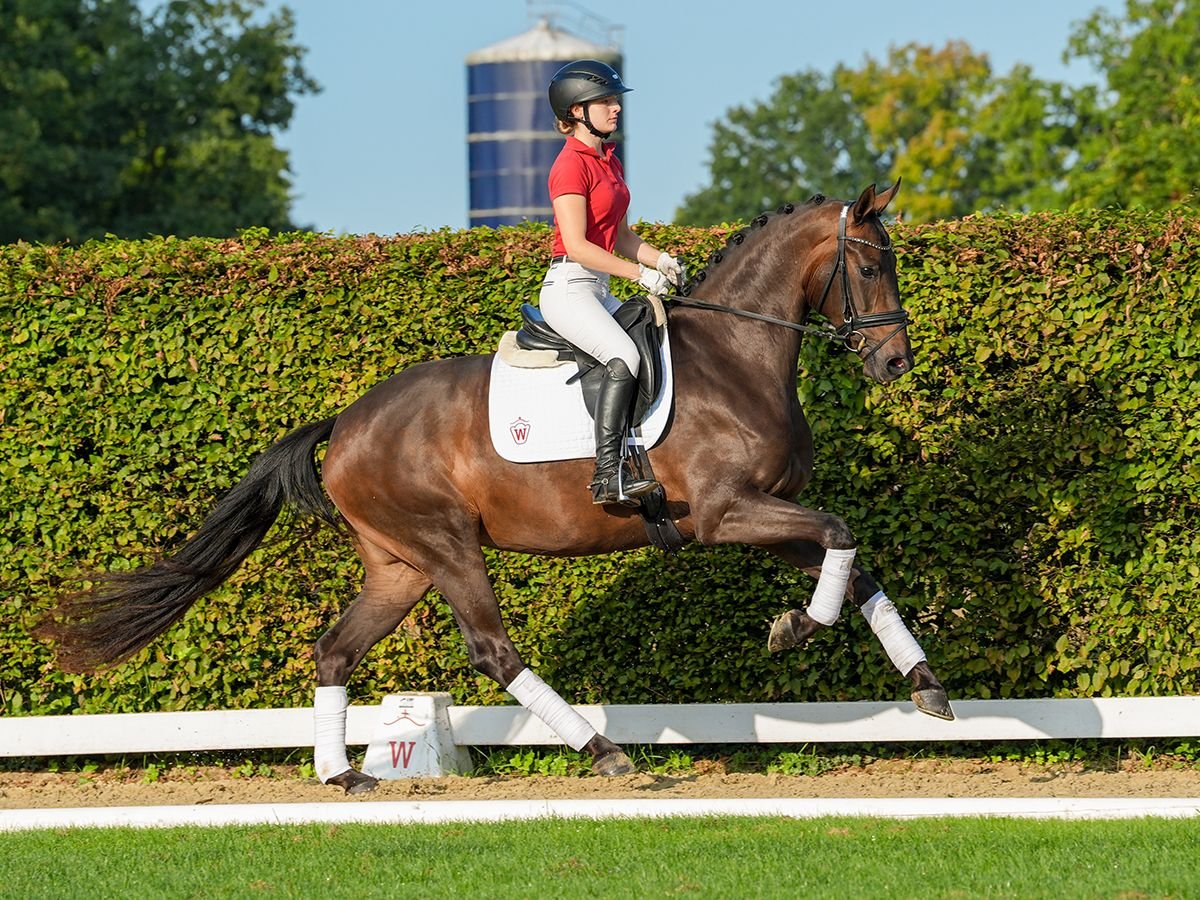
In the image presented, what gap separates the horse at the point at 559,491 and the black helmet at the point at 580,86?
0.93 metres

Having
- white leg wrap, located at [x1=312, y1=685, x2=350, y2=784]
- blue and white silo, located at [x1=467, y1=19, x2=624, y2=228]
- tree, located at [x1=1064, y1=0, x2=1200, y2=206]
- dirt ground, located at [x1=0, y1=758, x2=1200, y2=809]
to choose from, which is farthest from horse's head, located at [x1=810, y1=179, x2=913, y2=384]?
blue and white silo, located at [x1=467, y1=19, x2=624, y2=228]

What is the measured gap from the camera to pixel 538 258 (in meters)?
8.55

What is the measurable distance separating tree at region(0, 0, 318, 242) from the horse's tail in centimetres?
2388

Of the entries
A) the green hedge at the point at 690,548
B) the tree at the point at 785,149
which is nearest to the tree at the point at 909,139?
the tree at the point at 785,149

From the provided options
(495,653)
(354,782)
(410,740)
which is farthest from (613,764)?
(410,740)

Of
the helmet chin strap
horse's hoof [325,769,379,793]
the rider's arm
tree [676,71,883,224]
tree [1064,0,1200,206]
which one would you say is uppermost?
tree [676,71,883,224]

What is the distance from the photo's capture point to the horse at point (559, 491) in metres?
6.88

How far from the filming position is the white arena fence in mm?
8023

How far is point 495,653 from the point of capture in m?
7.36

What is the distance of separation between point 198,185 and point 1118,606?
2904 centimetres

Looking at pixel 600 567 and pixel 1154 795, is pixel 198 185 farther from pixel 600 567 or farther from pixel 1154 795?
pixel 1154 795

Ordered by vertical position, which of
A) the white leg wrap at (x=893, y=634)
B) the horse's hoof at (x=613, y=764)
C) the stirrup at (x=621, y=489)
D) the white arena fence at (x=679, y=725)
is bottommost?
the white arena fence at (x=679, y=725)

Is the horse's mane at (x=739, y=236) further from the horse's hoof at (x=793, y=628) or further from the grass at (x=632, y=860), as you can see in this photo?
the grass at (x=632, y=860)

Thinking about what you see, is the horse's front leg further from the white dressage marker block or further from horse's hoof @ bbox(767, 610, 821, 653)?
the white dressage marker block
